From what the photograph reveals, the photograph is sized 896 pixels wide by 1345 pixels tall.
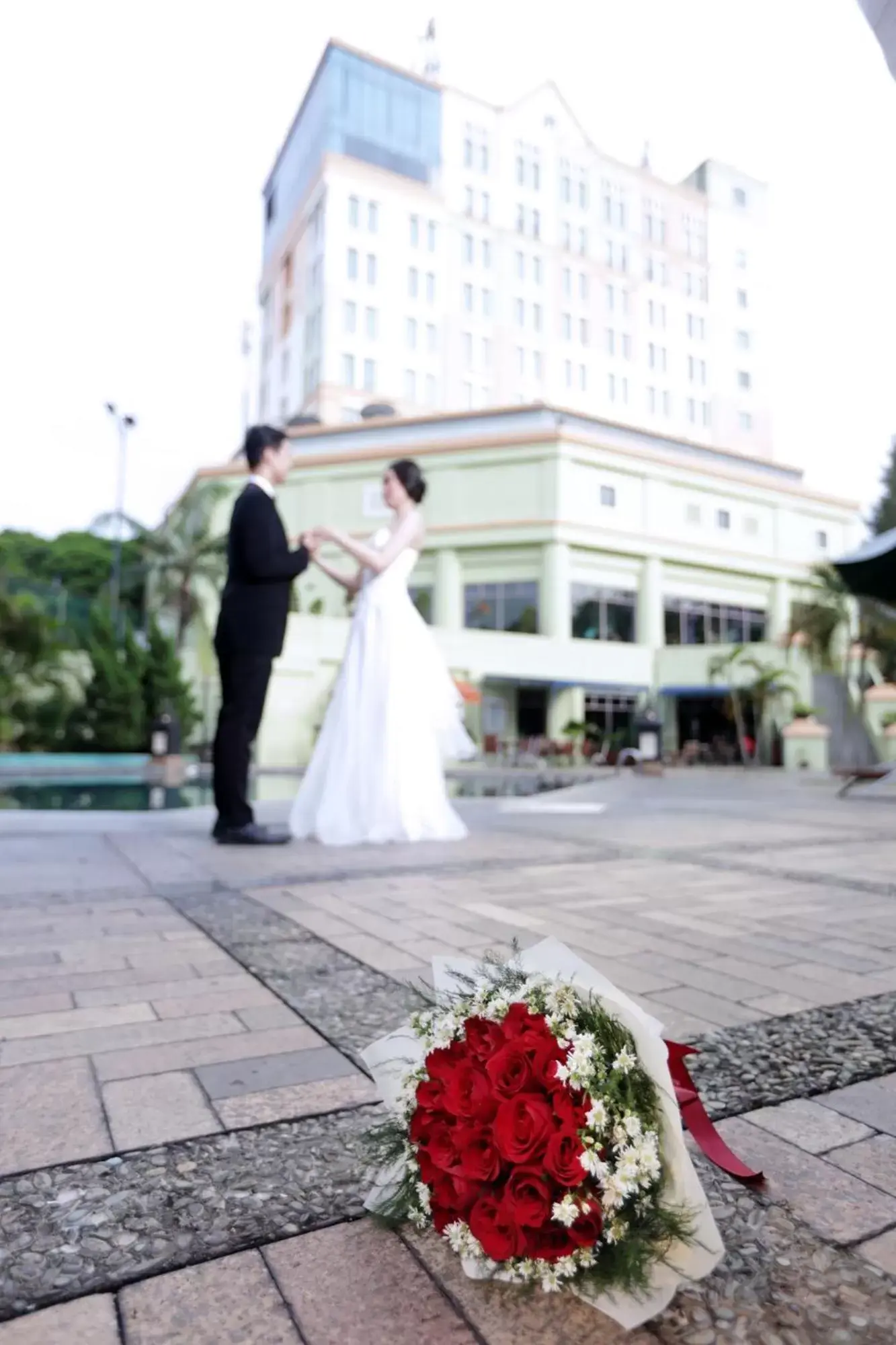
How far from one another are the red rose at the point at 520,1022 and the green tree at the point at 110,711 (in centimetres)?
2080

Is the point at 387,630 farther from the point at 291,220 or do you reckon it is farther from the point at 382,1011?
the point at 291,220

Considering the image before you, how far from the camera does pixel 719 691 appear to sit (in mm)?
28531

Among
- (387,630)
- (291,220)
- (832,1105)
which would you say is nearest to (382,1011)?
(832,1105)

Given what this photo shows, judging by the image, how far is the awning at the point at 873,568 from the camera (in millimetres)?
9438

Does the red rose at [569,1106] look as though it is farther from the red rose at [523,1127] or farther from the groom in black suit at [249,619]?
the groom in black suit at [249,619]

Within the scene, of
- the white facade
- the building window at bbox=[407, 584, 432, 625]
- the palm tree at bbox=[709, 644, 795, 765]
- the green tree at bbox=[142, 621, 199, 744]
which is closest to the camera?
the green tree at bbox=[142, 621, 199, 744]

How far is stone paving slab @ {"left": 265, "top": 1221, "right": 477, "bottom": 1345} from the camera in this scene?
37.5 inches

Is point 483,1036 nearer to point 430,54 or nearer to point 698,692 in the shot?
point 698,692

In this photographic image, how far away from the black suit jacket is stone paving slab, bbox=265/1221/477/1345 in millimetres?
4127

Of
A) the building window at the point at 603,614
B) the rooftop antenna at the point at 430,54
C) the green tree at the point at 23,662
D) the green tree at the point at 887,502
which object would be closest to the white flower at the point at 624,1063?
the green tree at the point at 23,662

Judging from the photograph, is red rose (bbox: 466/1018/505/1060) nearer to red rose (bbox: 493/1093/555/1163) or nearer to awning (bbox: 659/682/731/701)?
red rose (bbox: 493/1093/555/1163)

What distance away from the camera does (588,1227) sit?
3.07ft

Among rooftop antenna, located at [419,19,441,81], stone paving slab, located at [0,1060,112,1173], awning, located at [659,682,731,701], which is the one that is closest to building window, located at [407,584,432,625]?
awning, located at [659,682,731,701]

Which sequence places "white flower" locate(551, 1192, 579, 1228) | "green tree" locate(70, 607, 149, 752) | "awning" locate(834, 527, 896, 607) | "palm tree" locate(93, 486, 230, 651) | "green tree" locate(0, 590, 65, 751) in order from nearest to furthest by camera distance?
1. "white flower" locate(551, 1192, 579, 1228)
2. "awning" locate(834, 527, 896, 607)
3. "green tree" locate(0, 590, 65, 751)
4. "green tree" locate(70, 607, 149, 752)
5. "palm tree" locate(93, 486, 230, 651)
